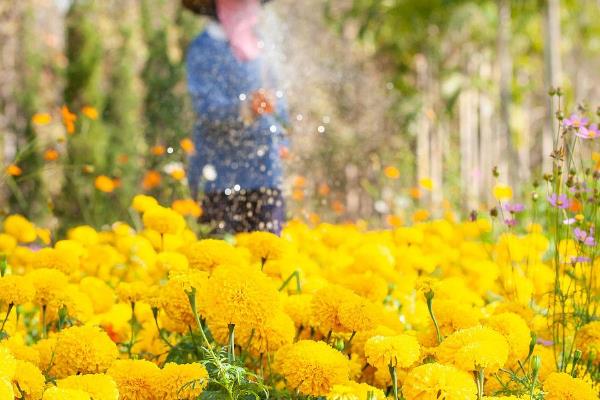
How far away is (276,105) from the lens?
10.7 ft

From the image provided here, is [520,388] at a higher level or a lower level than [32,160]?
higher

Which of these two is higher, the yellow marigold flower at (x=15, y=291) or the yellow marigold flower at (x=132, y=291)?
the yellow marigold flower at (x=15, y=291)

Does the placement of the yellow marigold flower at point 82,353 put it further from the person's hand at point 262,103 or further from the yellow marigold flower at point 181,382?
the person's hand at point 262,103

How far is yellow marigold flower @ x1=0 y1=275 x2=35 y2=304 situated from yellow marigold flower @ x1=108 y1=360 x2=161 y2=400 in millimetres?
234

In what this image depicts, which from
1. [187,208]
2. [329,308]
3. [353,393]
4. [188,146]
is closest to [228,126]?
[188,146]

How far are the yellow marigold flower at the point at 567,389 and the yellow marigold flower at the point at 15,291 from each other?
84 cm

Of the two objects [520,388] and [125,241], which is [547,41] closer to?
[125,241]

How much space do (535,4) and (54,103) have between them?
31.9ft

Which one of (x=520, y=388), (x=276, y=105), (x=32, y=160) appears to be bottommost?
(x=32, y=160)

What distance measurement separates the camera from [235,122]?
Result: 328 cm

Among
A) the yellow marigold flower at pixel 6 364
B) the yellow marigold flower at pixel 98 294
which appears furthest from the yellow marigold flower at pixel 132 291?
the yellow marigold flower at pixel 6 364

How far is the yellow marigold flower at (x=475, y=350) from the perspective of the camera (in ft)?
3.70

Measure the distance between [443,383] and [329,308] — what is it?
36 cm

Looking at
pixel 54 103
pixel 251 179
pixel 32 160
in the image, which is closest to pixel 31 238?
pixel 251 179
